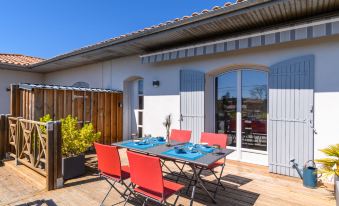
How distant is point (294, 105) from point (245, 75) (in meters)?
1.49

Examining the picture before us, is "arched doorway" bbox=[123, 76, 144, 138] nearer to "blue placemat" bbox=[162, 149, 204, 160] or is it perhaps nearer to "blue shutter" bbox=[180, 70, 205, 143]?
"blue shutter" bbox=[180, 70, 205, 143]

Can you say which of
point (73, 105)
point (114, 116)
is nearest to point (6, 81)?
point (73, 105)

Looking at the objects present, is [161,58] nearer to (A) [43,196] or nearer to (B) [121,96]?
(B) [121,96]

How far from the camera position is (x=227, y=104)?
5887 millimetres

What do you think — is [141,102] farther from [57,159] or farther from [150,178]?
[150,178]

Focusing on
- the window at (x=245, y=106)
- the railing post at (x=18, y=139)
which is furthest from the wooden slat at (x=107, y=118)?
the window at (x=245, y=106)

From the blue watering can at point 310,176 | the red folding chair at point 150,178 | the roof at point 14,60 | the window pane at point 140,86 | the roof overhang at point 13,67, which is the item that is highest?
the roof at point 14,60

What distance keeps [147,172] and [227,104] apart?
13.2 feet

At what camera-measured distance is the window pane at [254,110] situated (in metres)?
5.36

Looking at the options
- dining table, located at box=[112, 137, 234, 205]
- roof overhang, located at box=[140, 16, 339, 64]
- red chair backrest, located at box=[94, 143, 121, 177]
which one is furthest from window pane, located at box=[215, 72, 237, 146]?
red chair backrest, located at box=[94, 143, 121, 177]

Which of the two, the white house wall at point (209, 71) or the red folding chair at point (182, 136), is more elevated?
the white house wall at point (209, 71)

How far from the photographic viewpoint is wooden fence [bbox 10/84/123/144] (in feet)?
18.4

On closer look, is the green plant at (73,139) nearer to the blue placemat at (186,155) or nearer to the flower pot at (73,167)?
the flower pot at (73,167)

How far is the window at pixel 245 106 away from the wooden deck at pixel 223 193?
3.80 ft
